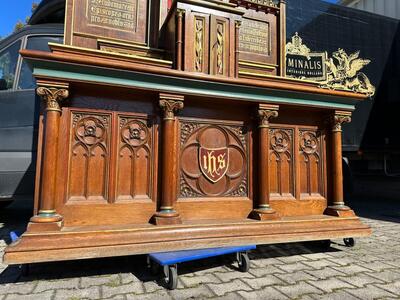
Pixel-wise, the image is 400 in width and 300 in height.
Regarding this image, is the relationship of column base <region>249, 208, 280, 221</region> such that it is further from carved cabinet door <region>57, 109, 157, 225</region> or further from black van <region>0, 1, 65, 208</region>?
black van <region>0, 1, 65, 208</region>

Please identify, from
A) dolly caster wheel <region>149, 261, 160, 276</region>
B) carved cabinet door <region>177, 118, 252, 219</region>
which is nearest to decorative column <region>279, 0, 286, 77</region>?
carved cabinet door <region>177, 118, 252, 219</region>

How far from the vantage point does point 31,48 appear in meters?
5.53

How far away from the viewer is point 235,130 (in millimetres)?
4086

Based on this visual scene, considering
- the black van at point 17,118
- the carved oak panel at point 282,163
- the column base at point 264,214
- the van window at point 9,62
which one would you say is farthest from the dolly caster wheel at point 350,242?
the van window at point 9,62

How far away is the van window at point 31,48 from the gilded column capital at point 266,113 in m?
3.94

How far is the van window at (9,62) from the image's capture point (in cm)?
532

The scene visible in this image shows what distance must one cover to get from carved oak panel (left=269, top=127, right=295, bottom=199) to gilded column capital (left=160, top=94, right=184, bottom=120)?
55.8 inches

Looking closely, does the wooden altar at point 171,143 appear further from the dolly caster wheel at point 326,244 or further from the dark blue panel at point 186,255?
the dolly caster wheel at point 326,244

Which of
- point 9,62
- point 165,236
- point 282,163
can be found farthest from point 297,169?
point 9,62

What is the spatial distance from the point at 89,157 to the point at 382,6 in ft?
48.4

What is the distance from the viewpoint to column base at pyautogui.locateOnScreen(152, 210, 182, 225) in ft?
11.2

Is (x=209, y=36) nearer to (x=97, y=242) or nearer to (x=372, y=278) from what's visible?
(x=97, y=242)

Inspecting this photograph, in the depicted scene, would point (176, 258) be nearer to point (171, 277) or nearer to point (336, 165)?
point (171, 277)

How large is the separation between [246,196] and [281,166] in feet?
2.24
